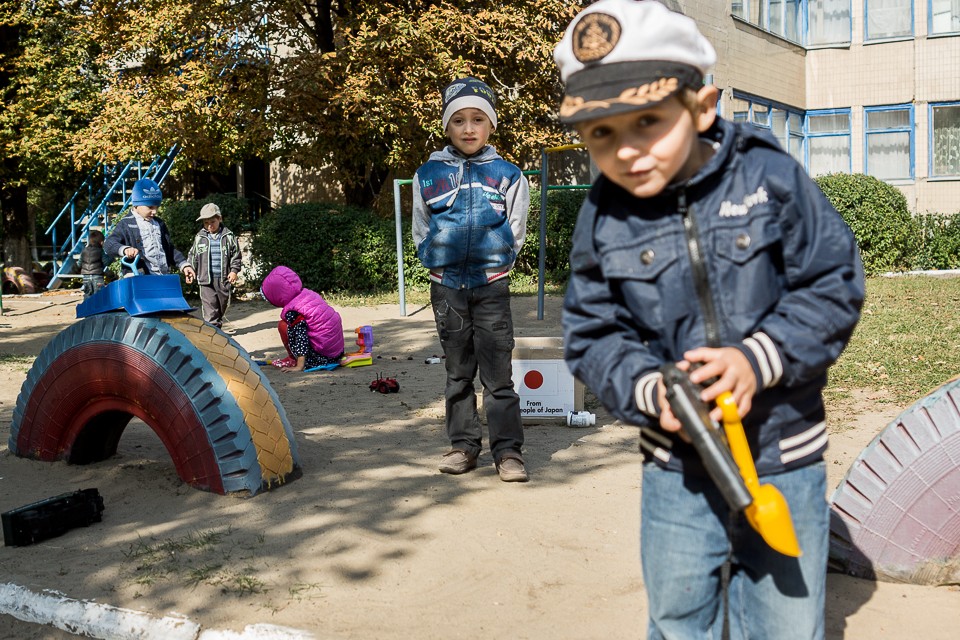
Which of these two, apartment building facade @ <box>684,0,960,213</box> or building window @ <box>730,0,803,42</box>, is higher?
building window @ <box>730,0,803,42</box>

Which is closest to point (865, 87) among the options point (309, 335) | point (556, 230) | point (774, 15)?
point (774, 15)

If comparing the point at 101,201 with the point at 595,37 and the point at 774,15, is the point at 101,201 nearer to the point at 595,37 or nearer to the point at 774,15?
the point at 774,15

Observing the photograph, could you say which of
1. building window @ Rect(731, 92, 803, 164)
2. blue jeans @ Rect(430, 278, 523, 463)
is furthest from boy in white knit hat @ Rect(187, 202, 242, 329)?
building window @ Rect(731, 92, 803, 164)

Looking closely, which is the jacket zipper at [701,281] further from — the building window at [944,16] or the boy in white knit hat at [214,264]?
the building window at [944,16]

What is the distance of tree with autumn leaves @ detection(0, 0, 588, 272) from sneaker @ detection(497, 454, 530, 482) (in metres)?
11.3

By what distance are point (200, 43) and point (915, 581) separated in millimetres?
15862

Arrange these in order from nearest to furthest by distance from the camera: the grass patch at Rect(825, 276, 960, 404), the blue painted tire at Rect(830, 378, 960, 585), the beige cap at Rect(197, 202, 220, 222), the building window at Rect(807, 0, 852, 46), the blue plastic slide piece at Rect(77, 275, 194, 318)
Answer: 1. the blue painted tire at Rect(830, 378, 960, 585)
2. the blue plastic slide piece at Rect(77, 275, 194, 318)
3. the grass patch at Rect(825, 276, 960, 404)
4. the beige cap at Rect(197, 202, 220, 222)
5. the building window at Rect(807, 0, 852, 46)

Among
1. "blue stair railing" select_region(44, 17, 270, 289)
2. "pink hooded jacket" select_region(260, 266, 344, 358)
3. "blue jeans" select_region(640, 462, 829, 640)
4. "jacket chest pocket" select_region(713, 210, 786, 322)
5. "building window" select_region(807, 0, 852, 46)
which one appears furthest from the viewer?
"building window" select_region(807, 0, 852, 46)

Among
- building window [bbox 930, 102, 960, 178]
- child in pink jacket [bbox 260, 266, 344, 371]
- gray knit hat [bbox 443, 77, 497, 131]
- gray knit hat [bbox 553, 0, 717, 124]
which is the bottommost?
child in pink jacket [bbox 260, 266, 344, 371]

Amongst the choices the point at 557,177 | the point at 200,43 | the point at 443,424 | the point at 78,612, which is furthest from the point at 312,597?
the point at 557,177

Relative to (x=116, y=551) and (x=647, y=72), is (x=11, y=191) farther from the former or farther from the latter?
(x=647, y=72)

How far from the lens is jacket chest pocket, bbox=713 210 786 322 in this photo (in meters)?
2.05

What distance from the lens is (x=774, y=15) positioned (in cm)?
2428

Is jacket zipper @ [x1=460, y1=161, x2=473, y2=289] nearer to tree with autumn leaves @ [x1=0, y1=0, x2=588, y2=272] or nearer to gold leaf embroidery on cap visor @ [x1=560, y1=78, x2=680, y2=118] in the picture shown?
gold leaf embroidery on cap visor @ [x1=560, y1=78, x2=680, y2=118]
